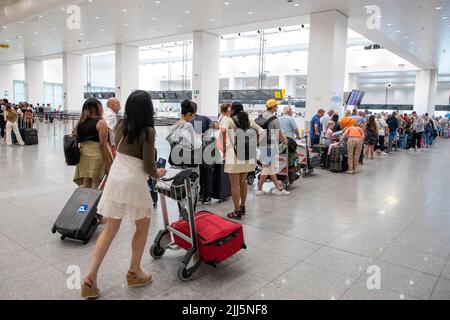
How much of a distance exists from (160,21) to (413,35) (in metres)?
11.5

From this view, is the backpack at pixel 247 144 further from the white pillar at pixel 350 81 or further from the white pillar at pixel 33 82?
the white pillar at pixel 33 82

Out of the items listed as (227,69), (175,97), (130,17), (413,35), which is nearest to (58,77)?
(175,97)

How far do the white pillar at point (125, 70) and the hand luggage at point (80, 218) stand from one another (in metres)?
19.4

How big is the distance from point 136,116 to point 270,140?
3372mm

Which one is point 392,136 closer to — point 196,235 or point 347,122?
point 347,122

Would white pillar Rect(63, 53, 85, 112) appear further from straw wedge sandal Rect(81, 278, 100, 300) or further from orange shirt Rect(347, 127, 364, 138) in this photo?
straw wedge sandal Rect(81, 278, 100, 300)

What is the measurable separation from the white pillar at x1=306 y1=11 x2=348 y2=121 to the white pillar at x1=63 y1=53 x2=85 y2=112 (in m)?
19.9

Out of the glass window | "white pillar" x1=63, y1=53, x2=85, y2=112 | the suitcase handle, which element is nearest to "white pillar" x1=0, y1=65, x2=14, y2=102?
the glass window

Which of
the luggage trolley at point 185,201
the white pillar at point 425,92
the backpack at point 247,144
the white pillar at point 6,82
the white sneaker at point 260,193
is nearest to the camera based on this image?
the luggage trolley at point 185,201

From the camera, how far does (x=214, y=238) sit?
299 cm

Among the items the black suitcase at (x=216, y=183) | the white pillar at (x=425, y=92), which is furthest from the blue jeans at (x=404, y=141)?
the black suitcase at (x=216, y=183)

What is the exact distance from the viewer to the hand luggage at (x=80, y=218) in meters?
3.62

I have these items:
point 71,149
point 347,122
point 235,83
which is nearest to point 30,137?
point 71,149
